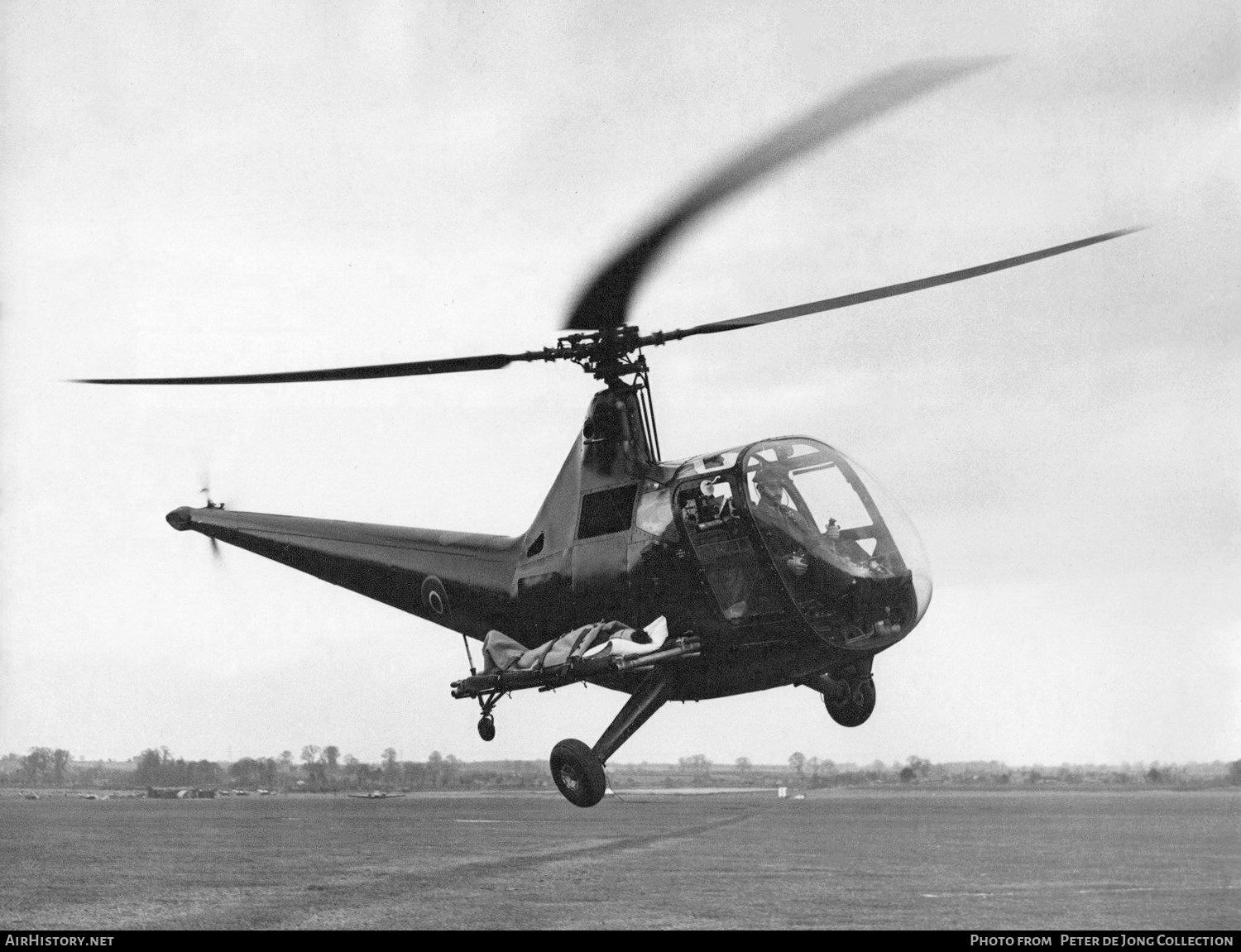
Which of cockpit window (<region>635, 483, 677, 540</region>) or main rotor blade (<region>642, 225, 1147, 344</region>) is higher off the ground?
main rotor blade (<region>642, 225, 1147, 344</region>)

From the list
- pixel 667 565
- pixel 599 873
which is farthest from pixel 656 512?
pixel 599 873

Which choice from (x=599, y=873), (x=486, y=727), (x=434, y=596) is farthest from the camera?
(x=599, y=873)

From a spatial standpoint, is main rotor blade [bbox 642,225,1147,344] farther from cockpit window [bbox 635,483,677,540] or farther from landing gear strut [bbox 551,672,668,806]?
landing gear strut [bbox 551,672,668,806]

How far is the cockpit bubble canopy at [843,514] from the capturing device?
13414 mm

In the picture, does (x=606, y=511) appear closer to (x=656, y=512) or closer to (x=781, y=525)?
(x=656, y=512)

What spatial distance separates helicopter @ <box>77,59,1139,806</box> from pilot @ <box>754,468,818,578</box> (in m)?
0.02

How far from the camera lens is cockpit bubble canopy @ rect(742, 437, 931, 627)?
13.4 metres

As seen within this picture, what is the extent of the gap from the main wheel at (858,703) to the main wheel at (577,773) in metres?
2.74

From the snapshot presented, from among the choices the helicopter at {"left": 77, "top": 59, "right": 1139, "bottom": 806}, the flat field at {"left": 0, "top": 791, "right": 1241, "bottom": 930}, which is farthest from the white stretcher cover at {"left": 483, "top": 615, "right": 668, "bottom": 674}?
the flat field at {"left": 0, "top": 791, "right": 1241, "bottom": 930}

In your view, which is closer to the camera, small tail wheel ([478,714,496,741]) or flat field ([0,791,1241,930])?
small tail wheel ([478,714,496,741])

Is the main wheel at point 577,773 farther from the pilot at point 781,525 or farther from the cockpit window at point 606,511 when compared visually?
the pilot at point 781,525

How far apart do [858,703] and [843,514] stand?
2.19 meters

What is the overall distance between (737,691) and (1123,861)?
146534 millimetres

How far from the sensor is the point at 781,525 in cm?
1337
